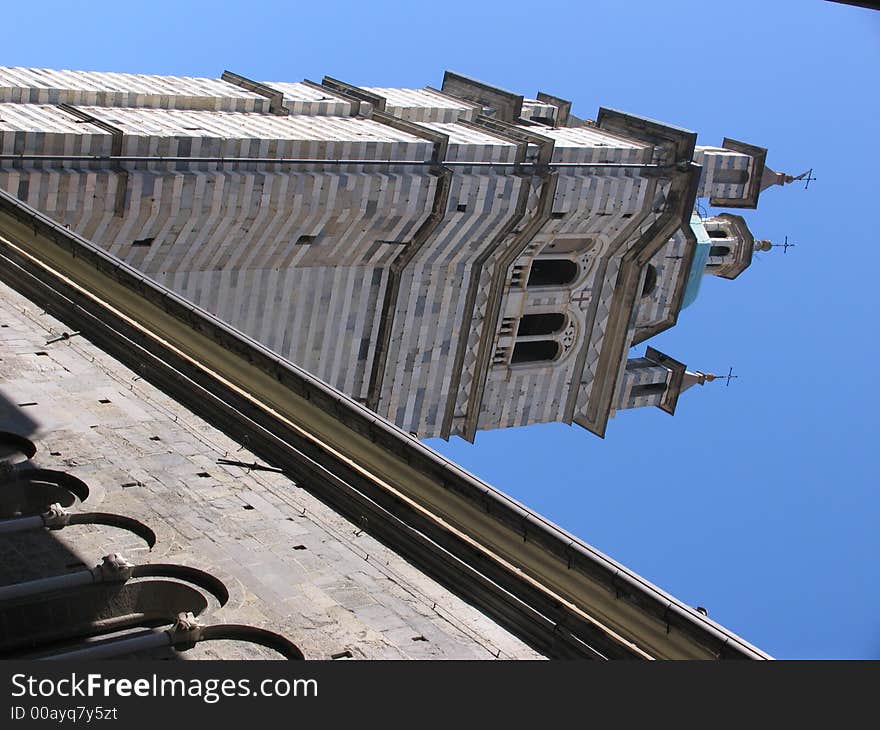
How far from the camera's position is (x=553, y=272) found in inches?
1837

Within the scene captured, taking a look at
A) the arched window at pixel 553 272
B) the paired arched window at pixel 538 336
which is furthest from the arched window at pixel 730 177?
the paired arched window at pixel 538 336

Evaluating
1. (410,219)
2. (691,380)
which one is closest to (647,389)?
(691,380)

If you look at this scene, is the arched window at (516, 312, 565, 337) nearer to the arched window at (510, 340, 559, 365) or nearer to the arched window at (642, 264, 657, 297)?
the arched window at (510, 340, 559, 365)

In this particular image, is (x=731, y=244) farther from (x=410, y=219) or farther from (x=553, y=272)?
(x=410, y=219)

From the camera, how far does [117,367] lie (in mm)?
22766

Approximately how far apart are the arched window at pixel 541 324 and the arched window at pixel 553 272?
115cm

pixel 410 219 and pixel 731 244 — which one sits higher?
pixel 410 219

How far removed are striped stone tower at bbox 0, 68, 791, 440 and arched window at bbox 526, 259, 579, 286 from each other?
7 centimetres

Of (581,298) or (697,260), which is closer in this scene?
(581,298)

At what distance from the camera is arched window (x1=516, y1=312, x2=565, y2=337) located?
4709cm

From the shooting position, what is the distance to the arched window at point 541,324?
47.1 metres

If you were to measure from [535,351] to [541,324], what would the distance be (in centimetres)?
100

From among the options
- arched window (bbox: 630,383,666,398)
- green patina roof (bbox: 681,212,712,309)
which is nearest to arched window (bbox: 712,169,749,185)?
green patina roof (bbox: 681,212,712,309)

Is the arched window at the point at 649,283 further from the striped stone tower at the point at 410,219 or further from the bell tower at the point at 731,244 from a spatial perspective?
the bell tower at the point at 731,244
